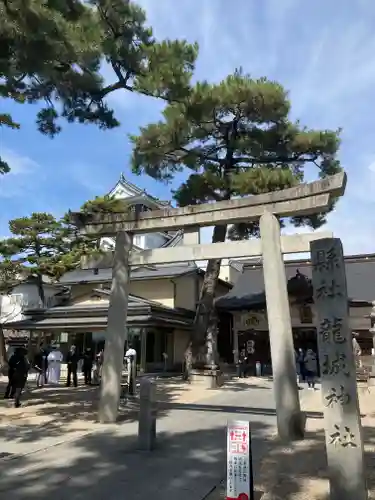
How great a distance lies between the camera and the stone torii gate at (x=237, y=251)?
26.5 feet

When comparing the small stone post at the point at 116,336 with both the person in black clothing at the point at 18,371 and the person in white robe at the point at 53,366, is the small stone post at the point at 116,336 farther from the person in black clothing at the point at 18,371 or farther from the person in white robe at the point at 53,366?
the person in white robe at the point at 53,366

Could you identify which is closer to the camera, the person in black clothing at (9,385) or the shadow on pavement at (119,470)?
the shadow on pavement at (119,470)

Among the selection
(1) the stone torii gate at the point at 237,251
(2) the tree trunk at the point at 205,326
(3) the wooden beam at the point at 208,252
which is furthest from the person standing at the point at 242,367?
(3) the wooden beam at the point at 208,252

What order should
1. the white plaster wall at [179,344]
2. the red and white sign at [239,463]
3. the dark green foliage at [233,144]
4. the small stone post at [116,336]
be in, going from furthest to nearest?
the white plaster wall at [179,344] < the dark green foliage at [233,144] < the small stone post at [116,336] < the red and white sign at [239,463]

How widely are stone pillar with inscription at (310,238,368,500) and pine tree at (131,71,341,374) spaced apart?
37.9 feet

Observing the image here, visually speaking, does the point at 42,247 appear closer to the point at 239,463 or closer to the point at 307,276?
the point at 307,276

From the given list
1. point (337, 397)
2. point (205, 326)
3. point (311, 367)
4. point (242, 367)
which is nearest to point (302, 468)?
point (337, 397)

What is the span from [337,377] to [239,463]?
4.88 ft

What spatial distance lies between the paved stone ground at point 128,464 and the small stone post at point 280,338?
61 cm

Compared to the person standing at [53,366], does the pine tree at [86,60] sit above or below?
above

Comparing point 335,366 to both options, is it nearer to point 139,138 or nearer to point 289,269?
point 139,138

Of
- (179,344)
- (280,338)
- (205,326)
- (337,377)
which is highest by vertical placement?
(205,326)

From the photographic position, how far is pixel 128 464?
6098 millimetres

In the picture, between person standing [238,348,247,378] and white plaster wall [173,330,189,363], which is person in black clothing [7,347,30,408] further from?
white plaster wall [173,330,189,363]
